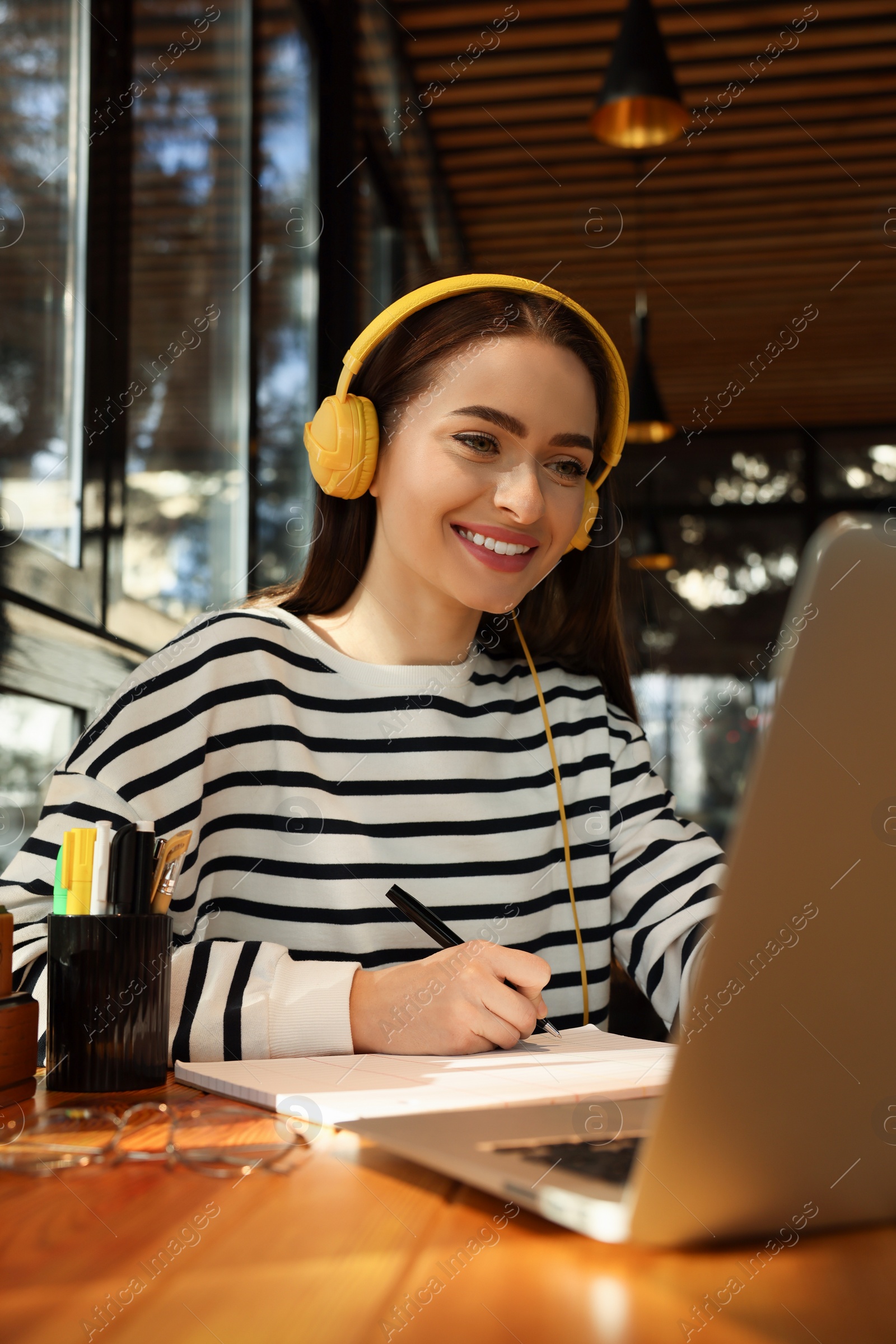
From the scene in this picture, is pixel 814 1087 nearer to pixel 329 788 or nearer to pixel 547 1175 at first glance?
pixel 547 1175

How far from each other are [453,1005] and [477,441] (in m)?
0.63

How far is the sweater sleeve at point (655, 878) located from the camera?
1.18 m

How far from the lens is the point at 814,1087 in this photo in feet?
1.39

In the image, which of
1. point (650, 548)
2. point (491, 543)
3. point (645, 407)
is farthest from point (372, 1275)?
point (650, 548)

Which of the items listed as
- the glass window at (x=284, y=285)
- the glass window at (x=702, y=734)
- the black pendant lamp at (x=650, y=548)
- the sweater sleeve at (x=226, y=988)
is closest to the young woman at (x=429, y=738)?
the sweater sleeve at (x=226, y=988)

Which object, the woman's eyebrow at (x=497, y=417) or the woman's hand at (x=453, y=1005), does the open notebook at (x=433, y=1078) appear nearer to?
the woman's hand at (x=453, y=1005)

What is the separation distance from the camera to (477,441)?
1217 mm

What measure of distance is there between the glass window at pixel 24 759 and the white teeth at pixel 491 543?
0.64m

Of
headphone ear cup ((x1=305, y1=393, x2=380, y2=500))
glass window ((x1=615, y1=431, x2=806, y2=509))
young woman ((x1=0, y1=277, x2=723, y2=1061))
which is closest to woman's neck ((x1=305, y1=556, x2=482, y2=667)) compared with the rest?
young woman ((x1=0, y1=277, x2=723, y2=1061))

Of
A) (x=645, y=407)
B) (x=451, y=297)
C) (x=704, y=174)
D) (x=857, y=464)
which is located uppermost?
(x=704, y=174)

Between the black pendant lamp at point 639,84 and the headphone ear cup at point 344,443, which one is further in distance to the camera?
the black pendant lamp at point 639,84

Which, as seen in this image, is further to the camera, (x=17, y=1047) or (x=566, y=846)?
(x=566, y=846)

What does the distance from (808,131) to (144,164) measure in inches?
139

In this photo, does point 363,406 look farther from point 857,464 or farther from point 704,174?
point 857,464
